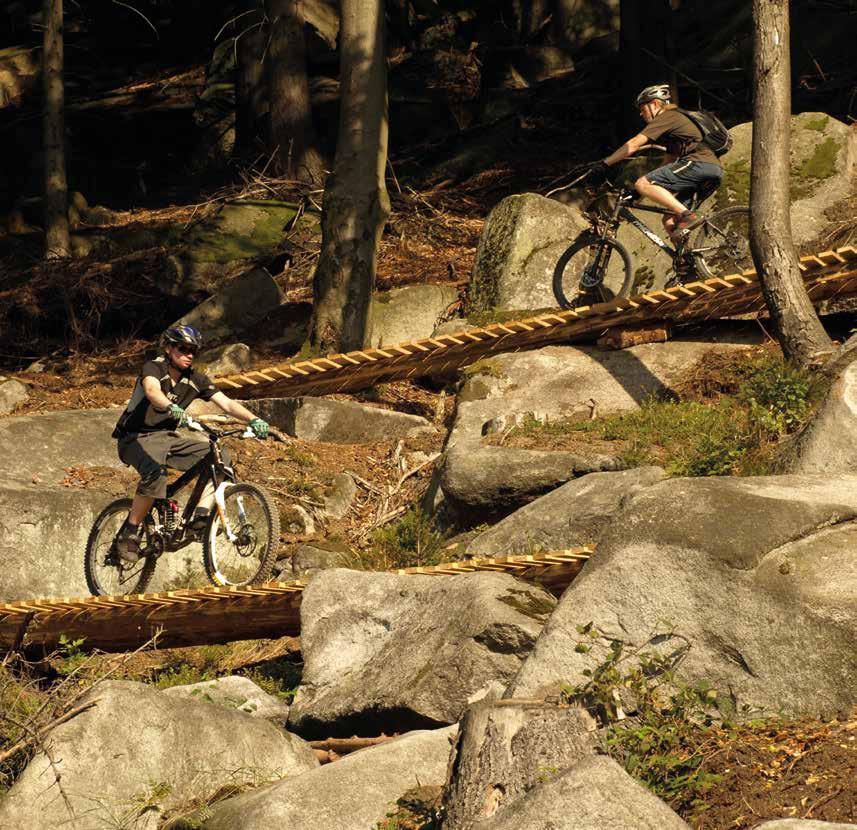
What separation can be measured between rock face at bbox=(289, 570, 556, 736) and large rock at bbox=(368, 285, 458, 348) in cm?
774

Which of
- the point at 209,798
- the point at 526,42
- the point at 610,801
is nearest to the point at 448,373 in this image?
the point at 209,798

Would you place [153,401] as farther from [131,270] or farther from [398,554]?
[131,270]

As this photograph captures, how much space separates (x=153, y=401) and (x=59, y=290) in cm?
923

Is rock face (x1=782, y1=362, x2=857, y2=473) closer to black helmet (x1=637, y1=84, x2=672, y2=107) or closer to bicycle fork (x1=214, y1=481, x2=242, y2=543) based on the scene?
bicycle fork (x1=214, y1=481, x2=242, y2=543)

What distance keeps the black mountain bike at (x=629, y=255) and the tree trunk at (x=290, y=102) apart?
7.77 meters

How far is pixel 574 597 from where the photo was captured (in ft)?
19.4

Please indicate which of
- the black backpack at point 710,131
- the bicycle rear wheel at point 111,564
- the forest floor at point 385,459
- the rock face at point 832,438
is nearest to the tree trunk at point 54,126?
the forest floor at point 385,459

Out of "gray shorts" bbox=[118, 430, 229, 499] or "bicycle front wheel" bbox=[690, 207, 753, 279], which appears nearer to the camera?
"gray shorts" bbox=[118, 430, 229, 499]

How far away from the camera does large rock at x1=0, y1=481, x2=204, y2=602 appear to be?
10.6 metres

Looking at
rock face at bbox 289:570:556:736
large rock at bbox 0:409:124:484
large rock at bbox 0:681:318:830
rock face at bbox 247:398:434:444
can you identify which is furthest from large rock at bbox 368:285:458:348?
large rock at bbox 0:681:318:830

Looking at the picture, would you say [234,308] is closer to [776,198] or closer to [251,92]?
[251,92]

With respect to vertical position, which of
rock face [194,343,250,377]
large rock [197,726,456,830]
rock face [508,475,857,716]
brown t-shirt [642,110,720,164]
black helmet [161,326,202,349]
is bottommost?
large rock [197,726,456,830]

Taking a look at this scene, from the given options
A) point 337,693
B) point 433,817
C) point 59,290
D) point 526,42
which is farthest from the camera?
point 526,42

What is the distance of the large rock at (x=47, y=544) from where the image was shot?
10.6m
